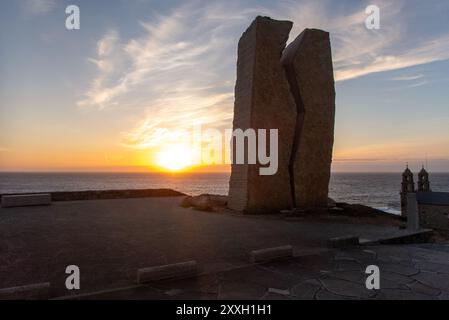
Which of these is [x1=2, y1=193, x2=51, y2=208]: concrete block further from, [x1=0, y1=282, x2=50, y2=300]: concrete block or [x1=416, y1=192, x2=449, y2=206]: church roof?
[x1=416, y1=192, x2=449, y2=206]: church roof

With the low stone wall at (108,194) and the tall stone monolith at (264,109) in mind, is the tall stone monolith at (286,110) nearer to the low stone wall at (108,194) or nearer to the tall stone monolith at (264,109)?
the tall stone monolith at (264,109)

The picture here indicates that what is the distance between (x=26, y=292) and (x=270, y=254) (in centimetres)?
375

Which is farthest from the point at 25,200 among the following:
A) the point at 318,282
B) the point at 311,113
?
the point at 318,282

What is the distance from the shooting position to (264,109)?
1401cm

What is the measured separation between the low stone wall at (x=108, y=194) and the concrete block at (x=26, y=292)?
16.0 meters

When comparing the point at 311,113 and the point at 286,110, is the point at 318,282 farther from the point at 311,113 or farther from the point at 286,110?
the point at 311,113

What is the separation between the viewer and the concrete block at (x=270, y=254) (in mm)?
5926

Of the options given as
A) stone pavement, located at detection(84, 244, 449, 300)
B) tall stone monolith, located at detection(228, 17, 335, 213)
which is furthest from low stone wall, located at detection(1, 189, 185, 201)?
stone pavement, located at detection(84, 244, 449, 300)

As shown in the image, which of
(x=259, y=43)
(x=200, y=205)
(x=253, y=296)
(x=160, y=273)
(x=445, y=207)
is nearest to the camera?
(x=253, y=296)
